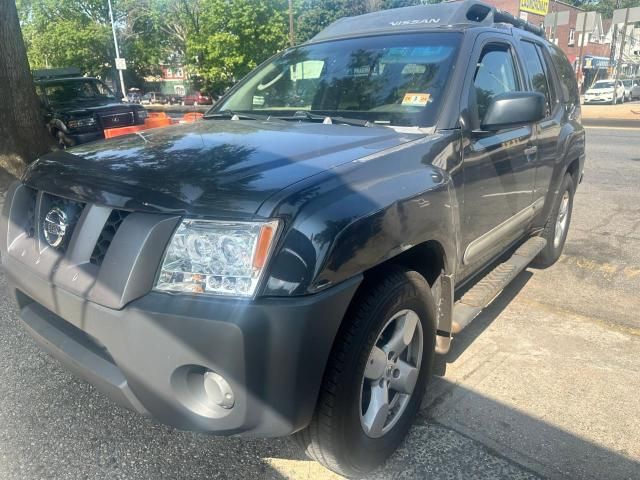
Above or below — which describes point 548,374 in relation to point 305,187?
below

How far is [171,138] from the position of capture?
8.73 ft

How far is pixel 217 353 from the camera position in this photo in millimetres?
1701

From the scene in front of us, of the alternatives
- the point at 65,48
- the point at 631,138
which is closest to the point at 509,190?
the point at 631,138

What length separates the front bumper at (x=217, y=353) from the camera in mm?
1685

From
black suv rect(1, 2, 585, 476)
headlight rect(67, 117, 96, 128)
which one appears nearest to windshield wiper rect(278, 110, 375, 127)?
black suv rect(1, 2, 585, 476)

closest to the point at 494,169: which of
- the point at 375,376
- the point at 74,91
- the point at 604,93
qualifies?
the point at 375,376

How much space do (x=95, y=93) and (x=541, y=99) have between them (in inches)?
482

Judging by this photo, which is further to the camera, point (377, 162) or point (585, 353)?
point (585, 353)

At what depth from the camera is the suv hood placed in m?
1.82

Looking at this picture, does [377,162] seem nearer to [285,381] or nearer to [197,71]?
A: [285,381]

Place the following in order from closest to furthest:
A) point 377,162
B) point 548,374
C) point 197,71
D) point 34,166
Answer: point 377,162, point 34,166, point 548,374, point 197,71

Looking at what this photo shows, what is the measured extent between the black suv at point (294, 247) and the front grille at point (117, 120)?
8.96 meters

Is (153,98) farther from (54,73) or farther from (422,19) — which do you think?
(422,19)

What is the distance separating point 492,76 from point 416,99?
2.50ft
